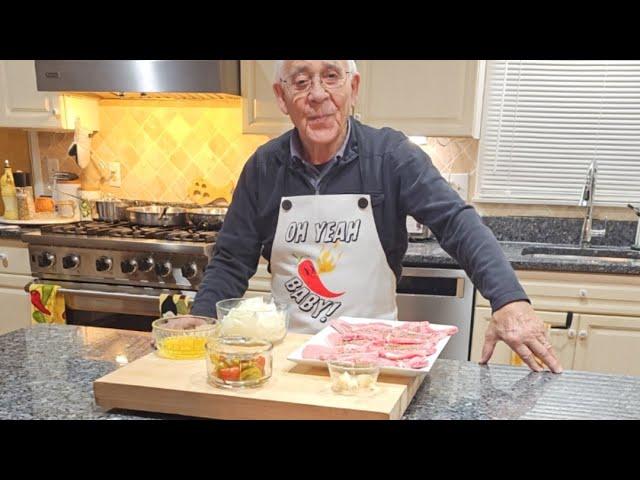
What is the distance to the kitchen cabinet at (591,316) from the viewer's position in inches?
88.4

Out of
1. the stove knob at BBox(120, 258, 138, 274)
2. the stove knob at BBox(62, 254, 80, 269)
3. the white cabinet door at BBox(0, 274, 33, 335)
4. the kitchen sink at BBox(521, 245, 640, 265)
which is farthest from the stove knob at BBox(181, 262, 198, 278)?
the kitchen sink at BBox(521, 245, 640, 265)

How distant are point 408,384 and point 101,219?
8.50 feet

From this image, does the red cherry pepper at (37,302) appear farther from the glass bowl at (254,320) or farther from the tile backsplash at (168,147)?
the glass bowl at (254,320)

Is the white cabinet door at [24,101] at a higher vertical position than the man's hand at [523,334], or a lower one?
higher

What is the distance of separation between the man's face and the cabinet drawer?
1.95 metres

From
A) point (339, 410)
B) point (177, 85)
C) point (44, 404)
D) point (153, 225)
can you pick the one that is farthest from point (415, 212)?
point (153, 225)

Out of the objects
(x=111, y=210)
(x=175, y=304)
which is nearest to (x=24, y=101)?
(x=111, y=210)

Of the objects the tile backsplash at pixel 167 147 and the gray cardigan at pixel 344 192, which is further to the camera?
→ the tile backsplash at pixel 167 147

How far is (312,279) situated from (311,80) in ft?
1.74

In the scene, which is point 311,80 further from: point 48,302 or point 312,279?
point 48,302

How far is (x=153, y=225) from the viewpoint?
9.52 ft

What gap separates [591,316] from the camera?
2.27m

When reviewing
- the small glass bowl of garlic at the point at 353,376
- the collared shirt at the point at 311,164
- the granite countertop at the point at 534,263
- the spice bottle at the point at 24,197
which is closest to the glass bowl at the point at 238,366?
the small glass bowl of garlic at the point at 353,376

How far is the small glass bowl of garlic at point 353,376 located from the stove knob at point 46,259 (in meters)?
2.25
